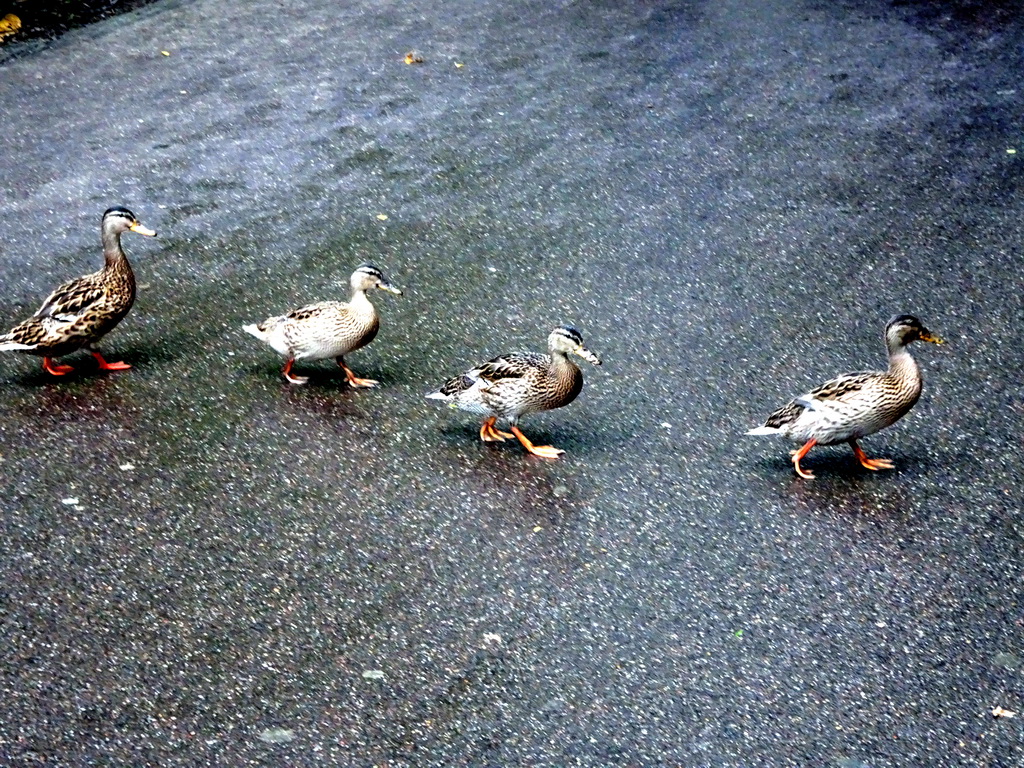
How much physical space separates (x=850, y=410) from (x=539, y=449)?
5.48ft

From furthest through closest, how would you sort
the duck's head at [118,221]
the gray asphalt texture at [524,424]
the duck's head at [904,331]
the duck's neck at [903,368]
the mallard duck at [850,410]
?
the duck's head at [118,221], the duck's head at [904,331], the duck's neck at [903,368], the mallard duck at [850,410], the gray asphalt texture at [524,424]

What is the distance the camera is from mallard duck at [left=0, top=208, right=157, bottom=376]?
761cm

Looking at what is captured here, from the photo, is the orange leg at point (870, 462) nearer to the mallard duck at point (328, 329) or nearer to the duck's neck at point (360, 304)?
the mallard duck at point (328, 329)

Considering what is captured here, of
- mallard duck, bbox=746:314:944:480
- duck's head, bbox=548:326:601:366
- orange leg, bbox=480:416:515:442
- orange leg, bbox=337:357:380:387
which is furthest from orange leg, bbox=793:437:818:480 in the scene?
orange leg, bbox=337:357:380:387

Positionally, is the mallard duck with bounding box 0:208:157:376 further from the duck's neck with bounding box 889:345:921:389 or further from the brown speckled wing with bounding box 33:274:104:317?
the duck's neck with bounding box 889:345:921:389

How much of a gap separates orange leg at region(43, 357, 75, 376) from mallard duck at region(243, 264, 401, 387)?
3.80 ft

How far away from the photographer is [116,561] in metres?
6.04

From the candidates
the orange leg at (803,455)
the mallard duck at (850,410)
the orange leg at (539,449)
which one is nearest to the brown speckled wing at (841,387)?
the mallard duck at (850,410)

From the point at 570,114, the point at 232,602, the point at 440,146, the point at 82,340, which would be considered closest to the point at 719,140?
the point at 570,114

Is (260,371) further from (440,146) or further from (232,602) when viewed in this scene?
(440,146)

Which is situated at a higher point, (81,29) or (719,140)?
(81,29)

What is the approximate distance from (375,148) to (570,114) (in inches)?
76.2

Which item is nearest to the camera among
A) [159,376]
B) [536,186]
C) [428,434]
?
[428,434]

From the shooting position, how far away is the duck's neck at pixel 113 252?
26.3 feet
